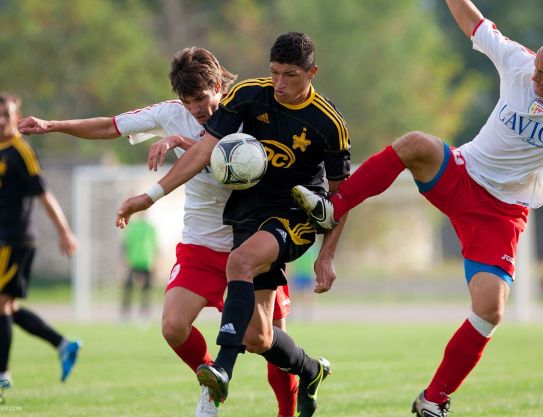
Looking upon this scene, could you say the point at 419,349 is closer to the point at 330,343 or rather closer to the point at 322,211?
the point at 330,343

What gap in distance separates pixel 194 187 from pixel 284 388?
1.43 metres

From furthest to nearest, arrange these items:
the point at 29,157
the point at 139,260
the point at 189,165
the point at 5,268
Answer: the point at 139,260
the point at 29,157
the point at 5,268
the point at 189,165

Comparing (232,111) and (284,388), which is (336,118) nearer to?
(232,111)

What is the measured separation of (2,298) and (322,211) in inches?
165

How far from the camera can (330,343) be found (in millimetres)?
14391

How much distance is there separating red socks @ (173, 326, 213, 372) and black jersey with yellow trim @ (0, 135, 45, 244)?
3316mm

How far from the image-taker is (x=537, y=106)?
20.9 feet

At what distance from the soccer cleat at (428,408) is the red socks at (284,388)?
3.23 feet

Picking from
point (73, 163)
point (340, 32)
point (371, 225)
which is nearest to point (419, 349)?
point (371, 225)

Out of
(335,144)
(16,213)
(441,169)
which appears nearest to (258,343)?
(335,144)

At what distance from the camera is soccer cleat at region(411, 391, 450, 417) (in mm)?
6352

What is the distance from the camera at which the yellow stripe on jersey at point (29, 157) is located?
31.7 ft

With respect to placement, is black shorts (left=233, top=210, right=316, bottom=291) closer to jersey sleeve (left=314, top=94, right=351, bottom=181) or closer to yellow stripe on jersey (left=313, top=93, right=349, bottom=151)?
jersey sleeve (left=314, top=94, right=351, bottom=181)

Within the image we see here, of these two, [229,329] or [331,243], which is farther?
[331,243]
